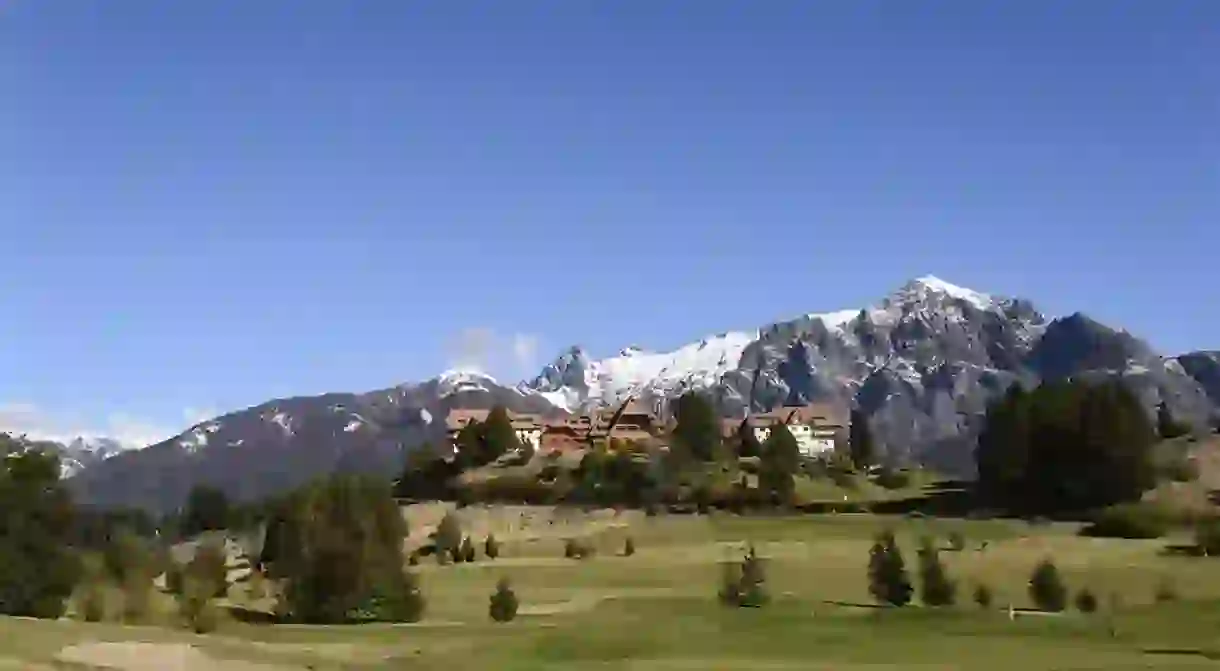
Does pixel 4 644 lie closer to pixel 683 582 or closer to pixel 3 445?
pixel 3 445

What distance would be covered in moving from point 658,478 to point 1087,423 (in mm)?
42368

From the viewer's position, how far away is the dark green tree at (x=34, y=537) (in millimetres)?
54594

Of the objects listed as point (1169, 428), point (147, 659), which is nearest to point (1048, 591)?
point (147, 659)

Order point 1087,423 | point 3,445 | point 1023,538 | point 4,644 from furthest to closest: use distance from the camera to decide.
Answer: point 1087,423, point 1023,538, point 3,445, point 4,644

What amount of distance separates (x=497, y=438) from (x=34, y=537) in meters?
117

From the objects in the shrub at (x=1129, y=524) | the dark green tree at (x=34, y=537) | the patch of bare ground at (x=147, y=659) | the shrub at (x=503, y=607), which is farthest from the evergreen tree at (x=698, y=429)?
the patch of bare ground at (x=147, y=659)

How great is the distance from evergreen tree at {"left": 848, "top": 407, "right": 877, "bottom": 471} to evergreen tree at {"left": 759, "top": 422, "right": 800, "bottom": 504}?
13659 mm

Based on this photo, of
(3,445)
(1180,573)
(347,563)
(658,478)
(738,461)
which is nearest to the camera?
(347,563)

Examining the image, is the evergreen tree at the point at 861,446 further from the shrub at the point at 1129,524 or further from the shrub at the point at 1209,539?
the shrub at the point at 1209,539

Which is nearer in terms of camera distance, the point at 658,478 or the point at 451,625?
the point at 451,625

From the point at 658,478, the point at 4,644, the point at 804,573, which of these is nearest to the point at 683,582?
the point at 804,573

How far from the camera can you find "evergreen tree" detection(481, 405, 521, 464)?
171 metres

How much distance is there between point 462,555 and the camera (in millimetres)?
91688

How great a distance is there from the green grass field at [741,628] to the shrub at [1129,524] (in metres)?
9.35
